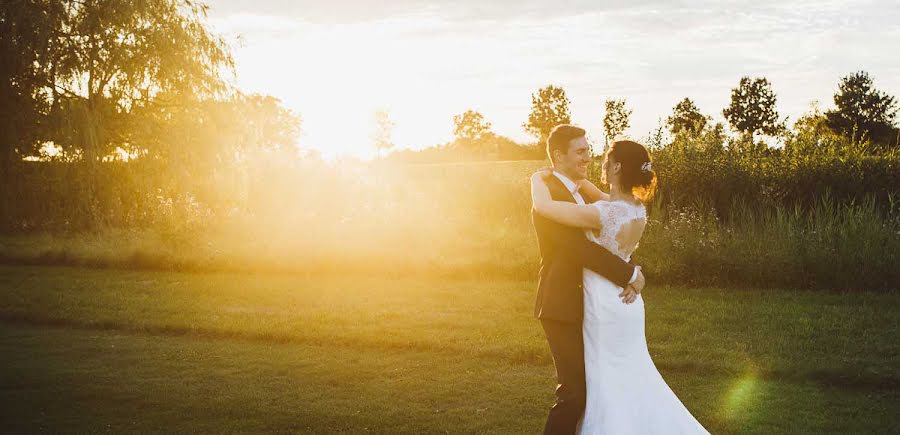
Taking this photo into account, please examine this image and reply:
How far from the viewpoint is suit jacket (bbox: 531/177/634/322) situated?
423cm

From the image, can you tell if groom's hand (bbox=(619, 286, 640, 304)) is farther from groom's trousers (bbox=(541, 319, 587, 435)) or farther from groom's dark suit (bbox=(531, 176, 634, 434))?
groom's trousers (bbox=(541, 319, 587, 435))

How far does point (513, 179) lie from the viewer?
76.0 feet

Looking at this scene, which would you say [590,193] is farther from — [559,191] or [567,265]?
[567,265]

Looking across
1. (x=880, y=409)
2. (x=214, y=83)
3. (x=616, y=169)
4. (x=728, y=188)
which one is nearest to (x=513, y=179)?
(x=728, y=188)

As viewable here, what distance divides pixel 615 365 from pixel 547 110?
68.4 meters

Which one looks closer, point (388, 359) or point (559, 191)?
point (559, 191)

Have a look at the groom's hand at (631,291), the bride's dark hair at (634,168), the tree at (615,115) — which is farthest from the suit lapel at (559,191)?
the tree at (615,115)

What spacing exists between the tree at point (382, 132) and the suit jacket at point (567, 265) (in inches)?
2904

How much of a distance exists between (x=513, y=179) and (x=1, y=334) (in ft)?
52.6

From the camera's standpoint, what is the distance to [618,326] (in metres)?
4.30

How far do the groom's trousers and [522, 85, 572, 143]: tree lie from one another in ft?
218

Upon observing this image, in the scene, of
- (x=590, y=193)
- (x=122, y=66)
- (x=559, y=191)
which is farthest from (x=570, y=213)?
(x=122, y=66)

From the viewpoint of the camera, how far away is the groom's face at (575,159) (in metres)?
4.47

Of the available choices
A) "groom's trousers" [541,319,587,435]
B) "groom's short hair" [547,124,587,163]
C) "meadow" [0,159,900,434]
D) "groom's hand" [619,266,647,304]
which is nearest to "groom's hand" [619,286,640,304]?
"groom's hand" [619,266,647,304]
